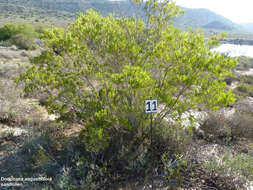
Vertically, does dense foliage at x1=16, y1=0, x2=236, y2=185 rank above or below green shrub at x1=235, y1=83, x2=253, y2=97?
above

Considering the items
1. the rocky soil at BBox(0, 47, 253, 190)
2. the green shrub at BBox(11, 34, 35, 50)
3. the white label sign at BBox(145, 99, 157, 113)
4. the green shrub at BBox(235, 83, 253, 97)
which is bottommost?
the green shrub at BBox(235, 83, 253, 97)

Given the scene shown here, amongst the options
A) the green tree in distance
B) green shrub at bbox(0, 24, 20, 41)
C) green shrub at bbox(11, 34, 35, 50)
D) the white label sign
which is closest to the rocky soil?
the green tree in distance

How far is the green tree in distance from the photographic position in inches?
143

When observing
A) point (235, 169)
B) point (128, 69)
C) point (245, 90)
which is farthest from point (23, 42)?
point (235, 169)

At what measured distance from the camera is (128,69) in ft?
11.3

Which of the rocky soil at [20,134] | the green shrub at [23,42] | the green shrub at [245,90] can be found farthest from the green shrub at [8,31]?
the green shrub at [245,90]

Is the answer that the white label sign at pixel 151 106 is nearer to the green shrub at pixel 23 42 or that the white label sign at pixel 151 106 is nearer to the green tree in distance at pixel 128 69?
the green tree in distance at pixel 128 69

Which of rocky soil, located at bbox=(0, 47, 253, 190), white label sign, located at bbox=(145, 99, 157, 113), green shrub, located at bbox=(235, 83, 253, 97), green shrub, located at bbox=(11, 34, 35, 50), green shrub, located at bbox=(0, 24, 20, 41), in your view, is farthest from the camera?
green shrub, located at bbox=(0, 24, 20, 41)

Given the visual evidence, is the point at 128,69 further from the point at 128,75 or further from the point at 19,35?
the point at 19,35

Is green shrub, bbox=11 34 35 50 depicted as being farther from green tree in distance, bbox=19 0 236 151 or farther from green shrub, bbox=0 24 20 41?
green tree in distance, bbox=19 0 236 151

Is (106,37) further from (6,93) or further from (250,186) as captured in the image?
(6,93)

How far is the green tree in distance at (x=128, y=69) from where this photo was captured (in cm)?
363

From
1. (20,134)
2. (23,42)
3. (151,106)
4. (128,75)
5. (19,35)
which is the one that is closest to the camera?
(128,75)

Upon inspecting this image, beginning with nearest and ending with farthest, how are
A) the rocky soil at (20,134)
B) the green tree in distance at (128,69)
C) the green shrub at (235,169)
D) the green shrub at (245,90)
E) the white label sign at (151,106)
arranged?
the white label sign at (151,106)
the green tree in distance at (128,69)
the green shrub at (235,169)
the rocky soil at (20,134)
the green shrub at (245,90)
